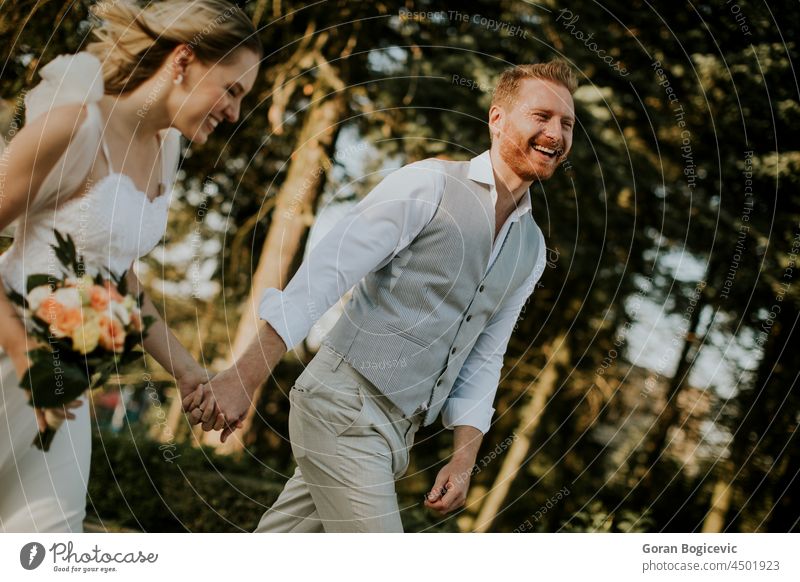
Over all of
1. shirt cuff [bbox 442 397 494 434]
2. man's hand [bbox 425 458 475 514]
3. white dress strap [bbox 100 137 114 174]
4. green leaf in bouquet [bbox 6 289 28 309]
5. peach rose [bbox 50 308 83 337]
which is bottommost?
Answer: man's hand [bbox 425 458 475 514]

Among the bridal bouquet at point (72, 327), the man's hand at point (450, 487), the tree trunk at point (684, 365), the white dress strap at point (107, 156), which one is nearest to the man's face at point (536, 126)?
the man's hand at point (450, 487)

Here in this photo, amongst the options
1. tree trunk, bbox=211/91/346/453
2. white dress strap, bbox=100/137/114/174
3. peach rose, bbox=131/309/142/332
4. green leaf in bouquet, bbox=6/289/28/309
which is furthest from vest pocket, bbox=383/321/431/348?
tree trunk, bbox=211/91/346/453

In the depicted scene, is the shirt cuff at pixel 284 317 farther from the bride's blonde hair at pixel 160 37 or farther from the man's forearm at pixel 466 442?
the bride's blonde hair at pixel 160 37

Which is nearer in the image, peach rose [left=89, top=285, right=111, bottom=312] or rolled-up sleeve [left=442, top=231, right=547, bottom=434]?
peach rose [left=89, top=285, right=111, bottom=312]

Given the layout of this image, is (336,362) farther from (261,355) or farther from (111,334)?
(111,334)

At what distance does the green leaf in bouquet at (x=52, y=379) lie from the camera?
3.05m

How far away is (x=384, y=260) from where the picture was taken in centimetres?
312

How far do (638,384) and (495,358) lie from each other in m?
6.44

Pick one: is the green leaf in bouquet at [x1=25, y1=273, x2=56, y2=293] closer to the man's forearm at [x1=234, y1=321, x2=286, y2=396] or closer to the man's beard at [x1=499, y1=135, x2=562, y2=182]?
the man's forearm at [x1=234, y1=321, x2=286, y2=396]

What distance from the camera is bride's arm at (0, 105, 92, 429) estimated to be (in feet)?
9.53

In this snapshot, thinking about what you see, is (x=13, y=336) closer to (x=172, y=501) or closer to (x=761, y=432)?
(x=172, y=501)

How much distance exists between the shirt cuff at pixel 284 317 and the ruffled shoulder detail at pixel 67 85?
968mm

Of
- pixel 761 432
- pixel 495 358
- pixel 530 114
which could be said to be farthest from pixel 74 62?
pixel 761 432

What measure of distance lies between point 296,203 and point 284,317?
12.3ft
